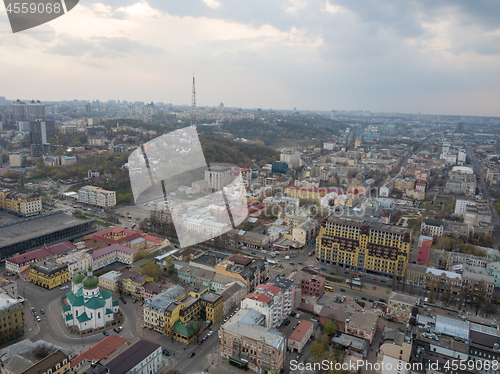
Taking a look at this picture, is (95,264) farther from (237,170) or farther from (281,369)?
(237,170)

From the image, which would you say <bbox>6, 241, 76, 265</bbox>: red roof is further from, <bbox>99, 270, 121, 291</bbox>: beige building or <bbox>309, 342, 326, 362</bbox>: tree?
<bbox>309, 342, 326, 362</bbox>: tree

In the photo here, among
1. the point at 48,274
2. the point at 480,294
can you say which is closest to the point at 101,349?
the point at 48,274

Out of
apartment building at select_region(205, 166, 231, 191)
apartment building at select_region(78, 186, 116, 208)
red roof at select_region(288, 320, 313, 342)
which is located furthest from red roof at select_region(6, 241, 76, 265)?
apartment building at select_region(205, 166, 231, 191)

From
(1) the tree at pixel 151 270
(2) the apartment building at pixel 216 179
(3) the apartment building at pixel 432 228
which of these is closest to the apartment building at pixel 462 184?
→ (3) the apartment building at pixel 432 228

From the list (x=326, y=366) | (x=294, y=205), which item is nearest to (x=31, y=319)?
(x=326, y=366)

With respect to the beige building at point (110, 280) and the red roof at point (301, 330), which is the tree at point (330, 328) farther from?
the beige building at point (110, 280)

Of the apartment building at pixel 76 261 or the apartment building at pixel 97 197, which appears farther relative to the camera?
the apartment building at pixel 97 197
